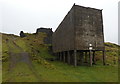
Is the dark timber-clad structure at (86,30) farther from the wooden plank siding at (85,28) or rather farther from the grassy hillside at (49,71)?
the grassy hillside at (49,71)

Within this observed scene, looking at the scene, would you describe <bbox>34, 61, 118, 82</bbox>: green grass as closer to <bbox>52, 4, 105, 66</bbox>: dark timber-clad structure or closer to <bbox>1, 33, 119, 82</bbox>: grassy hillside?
<bbox>1, 33, 119, 82</bbox>: grassy hillside

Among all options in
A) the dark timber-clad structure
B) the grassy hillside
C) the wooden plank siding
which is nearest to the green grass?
the grassy hillside

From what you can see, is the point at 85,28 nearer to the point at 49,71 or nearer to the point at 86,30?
the point at 86,30

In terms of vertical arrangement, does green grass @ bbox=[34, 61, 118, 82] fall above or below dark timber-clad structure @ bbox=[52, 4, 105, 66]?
below

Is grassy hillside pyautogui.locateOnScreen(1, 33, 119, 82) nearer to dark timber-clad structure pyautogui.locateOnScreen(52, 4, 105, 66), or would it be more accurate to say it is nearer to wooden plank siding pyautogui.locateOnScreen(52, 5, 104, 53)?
dark timber-clad structure pyautogui.locateOnScreen(52, 4, 105, 66)

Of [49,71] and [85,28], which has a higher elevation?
[85,28]

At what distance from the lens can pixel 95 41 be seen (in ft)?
112

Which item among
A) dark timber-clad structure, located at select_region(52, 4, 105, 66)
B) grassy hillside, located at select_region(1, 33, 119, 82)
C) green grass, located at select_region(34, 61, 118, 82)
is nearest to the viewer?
green grass, located at select_region(34, 61, 118, 82)

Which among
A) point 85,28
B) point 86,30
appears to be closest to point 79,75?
point 86,30

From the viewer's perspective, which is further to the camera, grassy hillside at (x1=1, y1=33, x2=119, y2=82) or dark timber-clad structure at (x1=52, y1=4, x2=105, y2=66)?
dark timber-clad structure at (x1=52, y1=4, x2=105, y2=66)

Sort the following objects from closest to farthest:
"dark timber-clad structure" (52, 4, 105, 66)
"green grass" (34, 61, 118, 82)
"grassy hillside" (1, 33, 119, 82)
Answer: "green grass" (34, 61, 118, 82), "grassy hillside" (1, 33, 119, 82), "dark timber-clad structure" (52, 4, 105, 66)

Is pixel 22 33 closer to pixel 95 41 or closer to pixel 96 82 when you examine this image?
pixel 95 41

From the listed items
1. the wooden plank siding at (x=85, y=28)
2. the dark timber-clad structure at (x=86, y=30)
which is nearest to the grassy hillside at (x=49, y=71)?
the dark timber-clad structure at (x=86, y=30)

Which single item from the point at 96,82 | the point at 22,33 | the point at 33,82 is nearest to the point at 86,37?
the point at 96,82
